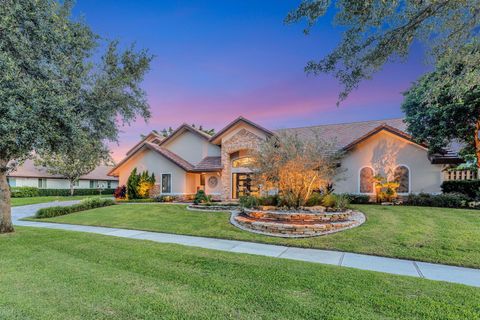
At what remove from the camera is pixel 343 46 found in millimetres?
6293

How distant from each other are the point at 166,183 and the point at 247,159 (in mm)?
7123

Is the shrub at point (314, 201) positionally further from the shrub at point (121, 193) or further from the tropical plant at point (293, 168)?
the shrub at point (121, 193)

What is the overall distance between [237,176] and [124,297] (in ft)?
49.7

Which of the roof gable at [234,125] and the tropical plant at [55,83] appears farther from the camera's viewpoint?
the roof gable at [234,125]

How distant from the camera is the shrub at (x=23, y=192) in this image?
29.0 metres

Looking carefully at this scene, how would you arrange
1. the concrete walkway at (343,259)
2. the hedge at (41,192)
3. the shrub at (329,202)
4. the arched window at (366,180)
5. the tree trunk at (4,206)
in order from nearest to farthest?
the concrete walkway at (343,259)
the tree trunk at (4,206)
the shrub at (329,202)
the arched window at (366,180)
the hedge at (41,192)

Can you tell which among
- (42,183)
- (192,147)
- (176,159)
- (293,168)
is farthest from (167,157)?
(42,183)

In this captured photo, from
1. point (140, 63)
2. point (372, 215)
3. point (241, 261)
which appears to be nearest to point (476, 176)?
point (372, 215)

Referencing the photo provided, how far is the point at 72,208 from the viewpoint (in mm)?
16016

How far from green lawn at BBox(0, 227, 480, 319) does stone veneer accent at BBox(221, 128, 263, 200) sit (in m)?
12.0

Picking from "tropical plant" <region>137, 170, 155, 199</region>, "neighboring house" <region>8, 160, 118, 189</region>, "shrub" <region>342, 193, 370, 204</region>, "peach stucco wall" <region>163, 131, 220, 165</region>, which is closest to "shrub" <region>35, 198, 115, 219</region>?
"tropical plant" <region>137, 170, 155, 199</region>

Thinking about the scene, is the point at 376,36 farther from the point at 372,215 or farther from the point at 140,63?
the point at 140,63

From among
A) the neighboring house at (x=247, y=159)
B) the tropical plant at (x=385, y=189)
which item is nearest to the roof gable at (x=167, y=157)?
the neighboring house at (x=247, y=159)

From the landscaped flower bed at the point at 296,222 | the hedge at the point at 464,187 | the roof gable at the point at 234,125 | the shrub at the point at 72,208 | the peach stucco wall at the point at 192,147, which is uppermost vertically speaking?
the roof gable at the point at 234,125
